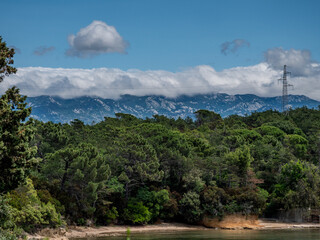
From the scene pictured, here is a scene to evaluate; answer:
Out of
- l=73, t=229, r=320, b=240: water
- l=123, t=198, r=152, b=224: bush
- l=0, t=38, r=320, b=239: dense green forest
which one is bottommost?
l=73, t=229, r=320, b=240: water

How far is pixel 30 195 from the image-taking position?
140ft

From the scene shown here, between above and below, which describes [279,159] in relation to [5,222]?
above

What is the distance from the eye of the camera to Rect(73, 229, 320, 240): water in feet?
154

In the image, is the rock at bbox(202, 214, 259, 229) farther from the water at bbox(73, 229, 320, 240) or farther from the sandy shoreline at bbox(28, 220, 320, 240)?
the water at bbox(73, 229, 320, 240)

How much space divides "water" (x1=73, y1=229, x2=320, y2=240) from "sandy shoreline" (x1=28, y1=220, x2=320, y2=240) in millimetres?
2094

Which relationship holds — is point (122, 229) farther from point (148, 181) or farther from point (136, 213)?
point (148, 181)

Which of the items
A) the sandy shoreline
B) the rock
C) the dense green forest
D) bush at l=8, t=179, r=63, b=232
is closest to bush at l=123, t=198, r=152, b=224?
the dense green forest

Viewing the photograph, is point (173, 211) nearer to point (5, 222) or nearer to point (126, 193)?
point (126, 193)

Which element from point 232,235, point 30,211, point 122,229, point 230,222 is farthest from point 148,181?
point 30,211

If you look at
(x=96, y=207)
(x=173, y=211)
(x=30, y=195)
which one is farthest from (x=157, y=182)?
(x=30, y=195)

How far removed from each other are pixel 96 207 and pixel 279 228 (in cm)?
2346

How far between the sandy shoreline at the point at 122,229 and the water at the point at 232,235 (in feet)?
6.87

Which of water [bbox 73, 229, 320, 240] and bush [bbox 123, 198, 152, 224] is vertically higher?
bush [bbox 123, 198, 152, 224]

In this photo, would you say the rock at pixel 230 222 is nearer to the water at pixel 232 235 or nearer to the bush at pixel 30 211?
the water at pixel 232 235
